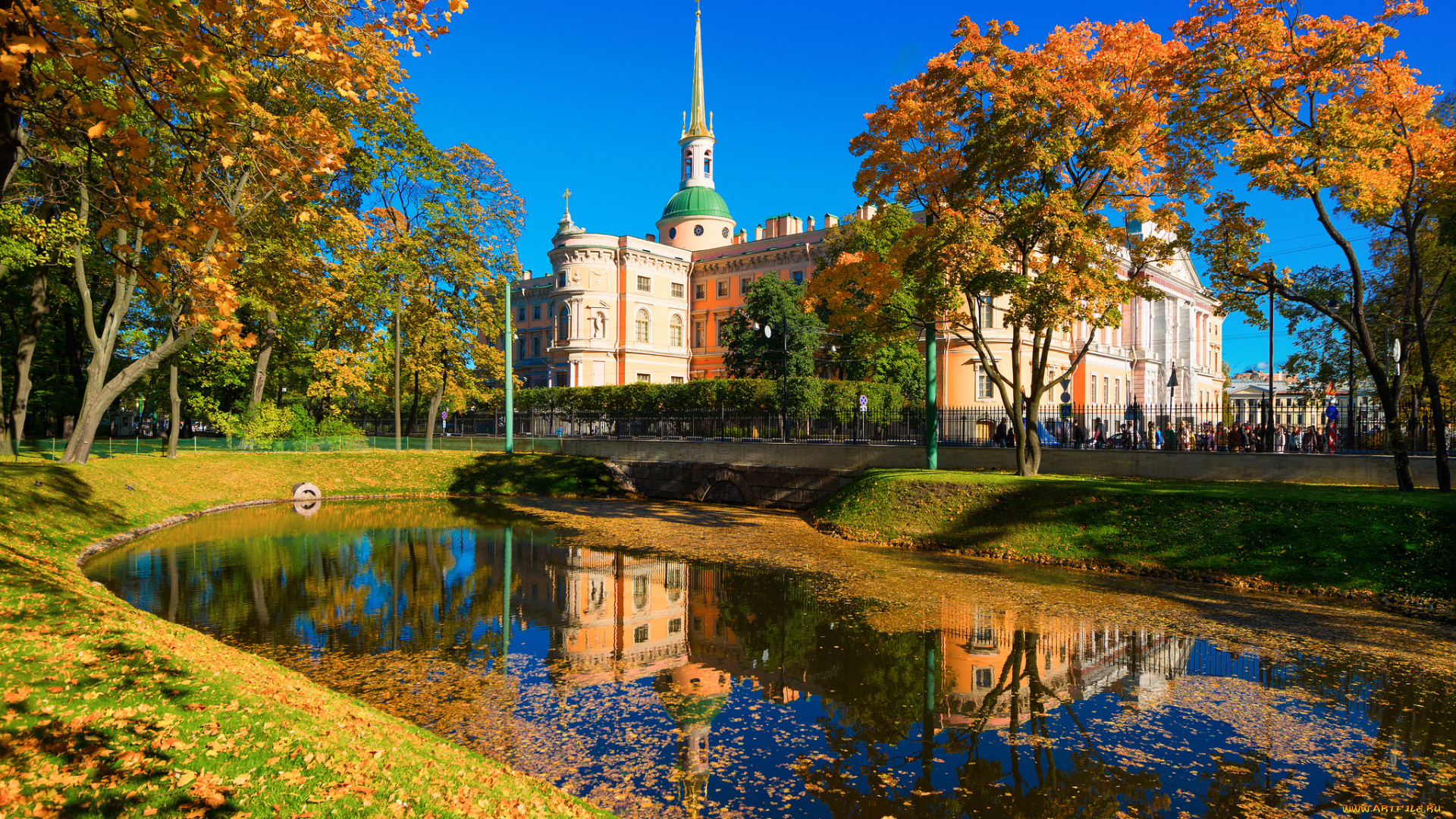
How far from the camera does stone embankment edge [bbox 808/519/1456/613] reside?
11.6 metres

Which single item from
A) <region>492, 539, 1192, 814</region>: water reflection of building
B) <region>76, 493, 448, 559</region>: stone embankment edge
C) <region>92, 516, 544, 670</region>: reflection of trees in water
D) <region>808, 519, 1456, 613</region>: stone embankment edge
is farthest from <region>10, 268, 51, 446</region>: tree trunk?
<region>808, 519, 1456, 613</region>: stone embankment edge

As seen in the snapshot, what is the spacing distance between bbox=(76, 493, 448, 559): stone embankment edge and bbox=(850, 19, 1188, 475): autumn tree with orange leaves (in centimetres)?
1842

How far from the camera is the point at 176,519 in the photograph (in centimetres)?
2053

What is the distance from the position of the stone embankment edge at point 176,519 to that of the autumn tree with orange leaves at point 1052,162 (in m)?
18.4

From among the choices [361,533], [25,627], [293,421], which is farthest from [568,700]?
[293,421]

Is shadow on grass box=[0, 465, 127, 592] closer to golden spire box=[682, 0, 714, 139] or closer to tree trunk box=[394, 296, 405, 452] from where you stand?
tree trunk box=[394, 296, 405, 452]

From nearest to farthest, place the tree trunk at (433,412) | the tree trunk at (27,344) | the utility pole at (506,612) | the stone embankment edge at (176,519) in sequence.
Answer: the utility pole at (506,612)
the stone embankment edge at (176,519)
the tree trunk at (27,344)
the tree trunk at (433,412)

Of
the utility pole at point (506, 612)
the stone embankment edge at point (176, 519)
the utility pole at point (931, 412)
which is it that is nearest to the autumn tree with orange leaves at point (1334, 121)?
the utility pole at point (931, 412)

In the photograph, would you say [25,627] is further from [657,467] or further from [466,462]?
[466,462]

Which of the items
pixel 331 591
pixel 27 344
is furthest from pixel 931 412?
pixel 27 344

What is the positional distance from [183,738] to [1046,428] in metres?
28.5

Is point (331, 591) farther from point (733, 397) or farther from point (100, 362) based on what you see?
point (733, 397)

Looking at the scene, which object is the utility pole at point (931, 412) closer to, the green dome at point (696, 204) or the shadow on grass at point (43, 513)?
the shadow on grass at point (43, 513)

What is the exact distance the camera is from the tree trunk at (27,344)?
22984 millimetres
